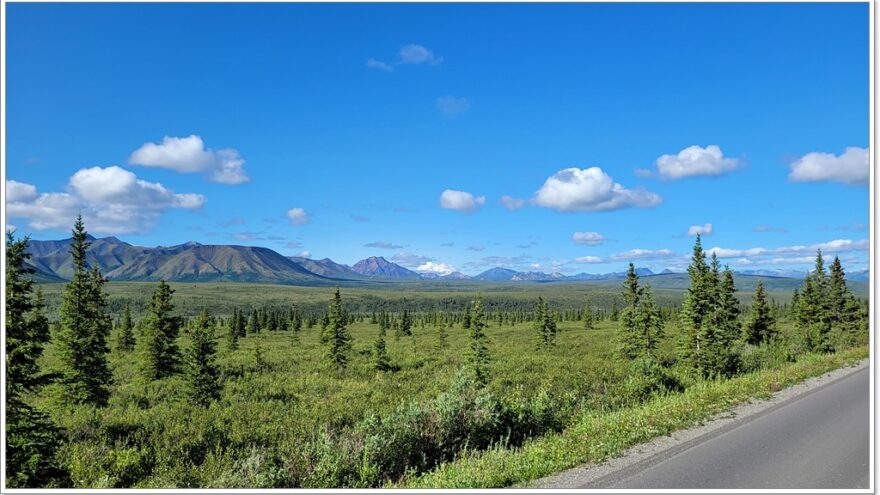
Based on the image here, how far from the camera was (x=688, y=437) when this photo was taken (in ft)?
36.2

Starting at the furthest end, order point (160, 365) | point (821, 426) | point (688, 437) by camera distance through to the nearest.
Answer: point (160, 365) → point (821, 426) → point (688, 437)

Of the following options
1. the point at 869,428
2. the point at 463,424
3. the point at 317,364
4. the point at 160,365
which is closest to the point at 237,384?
the point at 160,365

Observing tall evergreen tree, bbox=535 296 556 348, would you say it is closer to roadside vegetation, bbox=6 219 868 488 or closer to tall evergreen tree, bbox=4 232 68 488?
roadside vegetation, bbox=6 219 868 488

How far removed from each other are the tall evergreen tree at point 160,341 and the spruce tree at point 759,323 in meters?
61.1

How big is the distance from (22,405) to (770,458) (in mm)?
16029

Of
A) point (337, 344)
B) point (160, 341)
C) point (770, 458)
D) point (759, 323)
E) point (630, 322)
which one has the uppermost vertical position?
point (770, 458)

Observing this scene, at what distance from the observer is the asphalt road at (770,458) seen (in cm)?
840

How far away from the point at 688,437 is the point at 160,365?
41.7m

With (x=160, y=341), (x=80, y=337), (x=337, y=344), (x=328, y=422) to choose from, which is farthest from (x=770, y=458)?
(x=160, y=341)

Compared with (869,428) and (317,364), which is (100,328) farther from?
(869,428)

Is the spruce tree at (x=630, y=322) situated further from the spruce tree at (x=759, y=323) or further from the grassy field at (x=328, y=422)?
the spruce tree at (x=759, y=323)

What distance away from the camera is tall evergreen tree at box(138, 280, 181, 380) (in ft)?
134

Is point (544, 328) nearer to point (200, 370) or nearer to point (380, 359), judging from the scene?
point (380, 359)

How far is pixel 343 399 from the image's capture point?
31.6m
